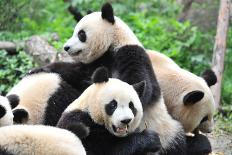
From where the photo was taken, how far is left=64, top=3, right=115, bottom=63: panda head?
7.07 metres

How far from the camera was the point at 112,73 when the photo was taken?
6934mm

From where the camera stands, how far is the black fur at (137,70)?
21.9 feet

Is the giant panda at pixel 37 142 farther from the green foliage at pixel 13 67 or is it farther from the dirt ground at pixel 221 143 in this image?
the green foliage at pixel 13 67

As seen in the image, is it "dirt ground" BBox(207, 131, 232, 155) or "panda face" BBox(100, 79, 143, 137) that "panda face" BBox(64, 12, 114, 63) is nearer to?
"panda face" BBox(100, 79, 143, 137)

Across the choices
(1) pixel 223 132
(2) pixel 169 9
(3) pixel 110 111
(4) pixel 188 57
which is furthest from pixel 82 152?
(2) pixel 169 9

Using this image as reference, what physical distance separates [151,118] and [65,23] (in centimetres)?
768

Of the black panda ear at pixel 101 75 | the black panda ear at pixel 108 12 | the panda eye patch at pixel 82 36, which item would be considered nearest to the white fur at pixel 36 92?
the panda eye patch at pixel 82 36

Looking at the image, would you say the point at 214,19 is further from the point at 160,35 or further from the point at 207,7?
the point at 160,35

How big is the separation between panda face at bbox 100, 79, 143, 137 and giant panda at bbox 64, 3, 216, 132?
1.06m

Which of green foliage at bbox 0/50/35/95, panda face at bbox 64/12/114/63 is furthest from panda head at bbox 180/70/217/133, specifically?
green foliage at bbox 0/50/35/95

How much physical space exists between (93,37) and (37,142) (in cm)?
240

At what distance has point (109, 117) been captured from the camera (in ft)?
19.8

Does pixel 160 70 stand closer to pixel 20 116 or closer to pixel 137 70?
pixel 137 70

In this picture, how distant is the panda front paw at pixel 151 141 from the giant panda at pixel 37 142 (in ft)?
4.19
